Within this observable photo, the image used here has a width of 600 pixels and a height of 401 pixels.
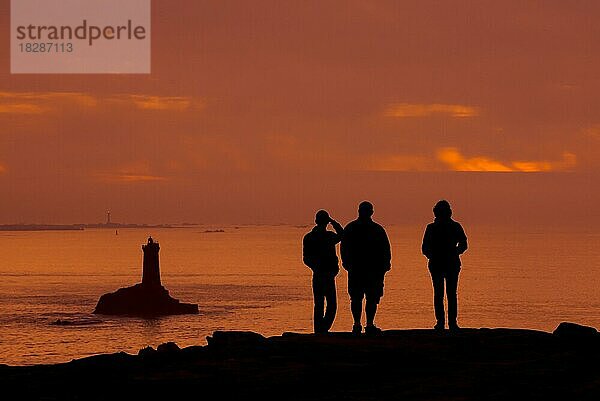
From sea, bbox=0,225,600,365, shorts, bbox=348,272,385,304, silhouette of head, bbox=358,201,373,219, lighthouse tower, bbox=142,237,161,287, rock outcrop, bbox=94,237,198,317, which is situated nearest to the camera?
silhouette of head, bbox=358,201,373,219

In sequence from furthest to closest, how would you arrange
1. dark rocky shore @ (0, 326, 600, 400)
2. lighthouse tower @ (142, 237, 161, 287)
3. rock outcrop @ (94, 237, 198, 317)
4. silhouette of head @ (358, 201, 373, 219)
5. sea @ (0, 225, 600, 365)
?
lighthouse tower @ (142, 237, 161, 287) → rock outcrop @ (94, 237, 198, 317) → sea @ (0, 225, 600, 365) → silhouette of head @ (358, 201, 373, 219) → dark rocky shore @ (0, 326, 600, 400)

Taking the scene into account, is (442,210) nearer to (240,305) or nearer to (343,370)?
(343,370)

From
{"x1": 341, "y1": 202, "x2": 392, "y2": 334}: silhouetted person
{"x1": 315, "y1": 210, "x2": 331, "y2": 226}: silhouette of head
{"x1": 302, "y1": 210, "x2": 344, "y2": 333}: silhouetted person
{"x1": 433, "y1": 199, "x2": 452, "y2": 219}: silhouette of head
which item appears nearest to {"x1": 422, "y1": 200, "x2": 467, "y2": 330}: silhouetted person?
{"x1": 433, "y1": 199, "x2": 452, "y2": 219}: silhouette of head

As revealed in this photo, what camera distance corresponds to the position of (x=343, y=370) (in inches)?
531

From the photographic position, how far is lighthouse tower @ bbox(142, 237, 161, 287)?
113m

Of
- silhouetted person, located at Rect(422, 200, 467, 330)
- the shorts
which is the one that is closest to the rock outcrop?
the shorts

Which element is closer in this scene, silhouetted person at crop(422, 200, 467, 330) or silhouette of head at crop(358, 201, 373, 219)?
silhouette of head at crop(358, 201, 373, 219)

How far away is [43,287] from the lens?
491 ft

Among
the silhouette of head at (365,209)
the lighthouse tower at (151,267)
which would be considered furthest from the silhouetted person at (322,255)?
the lighthouse tower at (151,267)

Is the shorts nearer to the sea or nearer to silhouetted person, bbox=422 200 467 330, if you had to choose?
silhouetted person, bbox=422 200 467 330

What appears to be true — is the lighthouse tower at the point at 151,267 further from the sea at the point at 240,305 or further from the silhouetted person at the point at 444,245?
the silhouetted person at the point at 444,245

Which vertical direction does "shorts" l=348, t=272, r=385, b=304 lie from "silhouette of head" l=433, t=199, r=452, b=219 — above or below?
below

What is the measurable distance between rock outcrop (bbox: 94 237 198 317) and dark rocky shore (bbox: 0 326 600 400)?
317ft

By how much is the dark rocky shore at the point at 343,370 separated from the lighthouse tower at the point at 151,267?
318 ft
